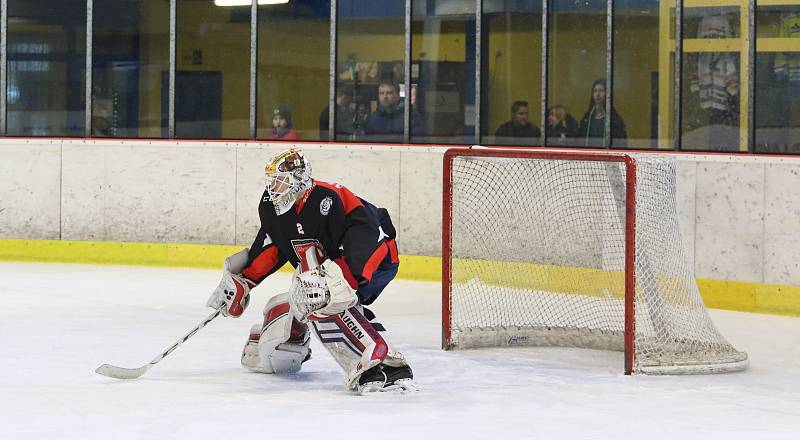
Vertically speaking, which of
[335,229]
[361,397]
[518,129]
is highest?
[518,129]

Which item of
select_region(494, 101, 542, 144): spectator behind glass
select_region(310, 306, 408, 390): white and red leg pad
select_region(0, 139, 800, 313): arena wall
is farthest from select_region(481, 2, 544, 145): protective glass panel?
select_region(310, 306, 408, 390): white and red leg pad

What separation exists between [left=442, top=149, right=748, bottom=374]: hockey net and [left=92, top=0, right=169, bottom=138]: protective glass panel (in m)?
3.51

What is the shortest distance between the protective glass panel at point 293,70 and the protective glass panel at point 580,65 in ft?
5.52

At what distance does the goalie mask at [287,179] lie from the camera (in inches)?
192

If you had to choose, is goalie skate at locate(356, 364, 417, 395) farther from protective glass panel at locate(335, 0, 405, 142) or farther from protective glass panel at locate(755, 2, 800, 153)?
protective glass panel at locate(335, 0, 405, 142)

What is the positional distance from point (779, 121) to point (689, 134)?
0.61m

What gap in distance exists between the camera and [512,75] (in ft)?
30.5

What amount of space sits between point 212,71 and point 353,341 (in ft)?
18.0

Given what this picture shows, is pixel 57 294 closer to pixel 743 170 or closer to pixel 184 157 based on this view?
pixel 184 157

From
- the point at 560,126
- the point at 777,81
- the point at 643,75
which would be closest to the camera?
the point at 777,81

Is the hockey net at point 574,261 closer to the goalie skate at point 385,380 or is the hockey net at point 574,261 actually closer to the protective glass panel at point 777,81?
the goalie skate at point 385,380

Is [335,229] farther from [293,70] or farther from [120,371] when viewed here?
[293,70]

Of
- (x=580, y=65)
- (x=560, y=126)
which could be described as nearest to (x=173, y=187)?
(x=560, y=126)

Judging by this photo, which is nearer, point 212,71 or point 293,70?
point 293,70
